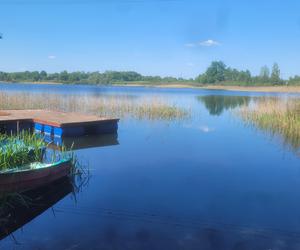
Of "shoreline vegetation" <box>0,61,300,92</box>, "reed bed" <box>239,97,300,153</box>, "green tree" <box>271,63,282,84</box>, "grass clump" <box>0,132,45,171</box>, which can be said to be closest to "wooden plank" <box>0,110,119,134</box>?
"grass clump" <box>0,132,45,171</box>

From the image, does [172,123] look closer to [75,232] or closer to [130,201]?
[130,201]

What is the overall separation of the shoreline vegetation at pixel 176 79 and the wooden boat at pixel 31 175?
56.9 meters

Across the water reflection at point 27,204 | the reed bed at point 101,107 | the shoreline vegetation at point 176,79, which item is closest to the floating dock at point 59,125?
the reed bed at point 101,107

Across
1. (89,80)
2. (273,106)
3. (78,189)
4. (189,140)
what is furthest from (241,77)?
(78,189)

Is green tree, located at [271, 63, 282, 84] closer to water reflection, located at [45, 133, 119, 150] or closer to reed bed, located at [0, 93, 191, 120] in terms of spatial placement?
reed bed, located at [0, 93, 191, 120]

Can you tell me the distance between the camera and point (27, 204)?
17.5 feet

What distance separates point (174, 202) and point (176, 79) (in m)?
92.2

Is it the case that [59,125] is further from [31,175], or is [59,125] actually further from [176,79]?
[176,79]

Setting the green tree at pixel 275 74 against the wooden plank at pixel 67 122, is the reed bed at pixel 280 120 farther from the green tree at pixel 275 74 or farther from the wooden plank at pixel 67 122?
the green tree at pixel 275 74

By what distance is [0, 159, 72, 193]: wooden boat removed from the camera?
5.04 metres

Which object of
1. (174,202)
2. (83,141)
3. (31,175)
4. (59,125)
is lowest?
(174,202)

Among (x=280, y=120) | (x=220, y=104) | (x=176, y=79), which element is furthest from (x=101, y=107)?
(x=176, y=79)

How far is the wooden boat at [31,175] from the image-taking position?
5039 millimetres

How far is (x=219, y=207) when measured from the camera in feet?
18.4
